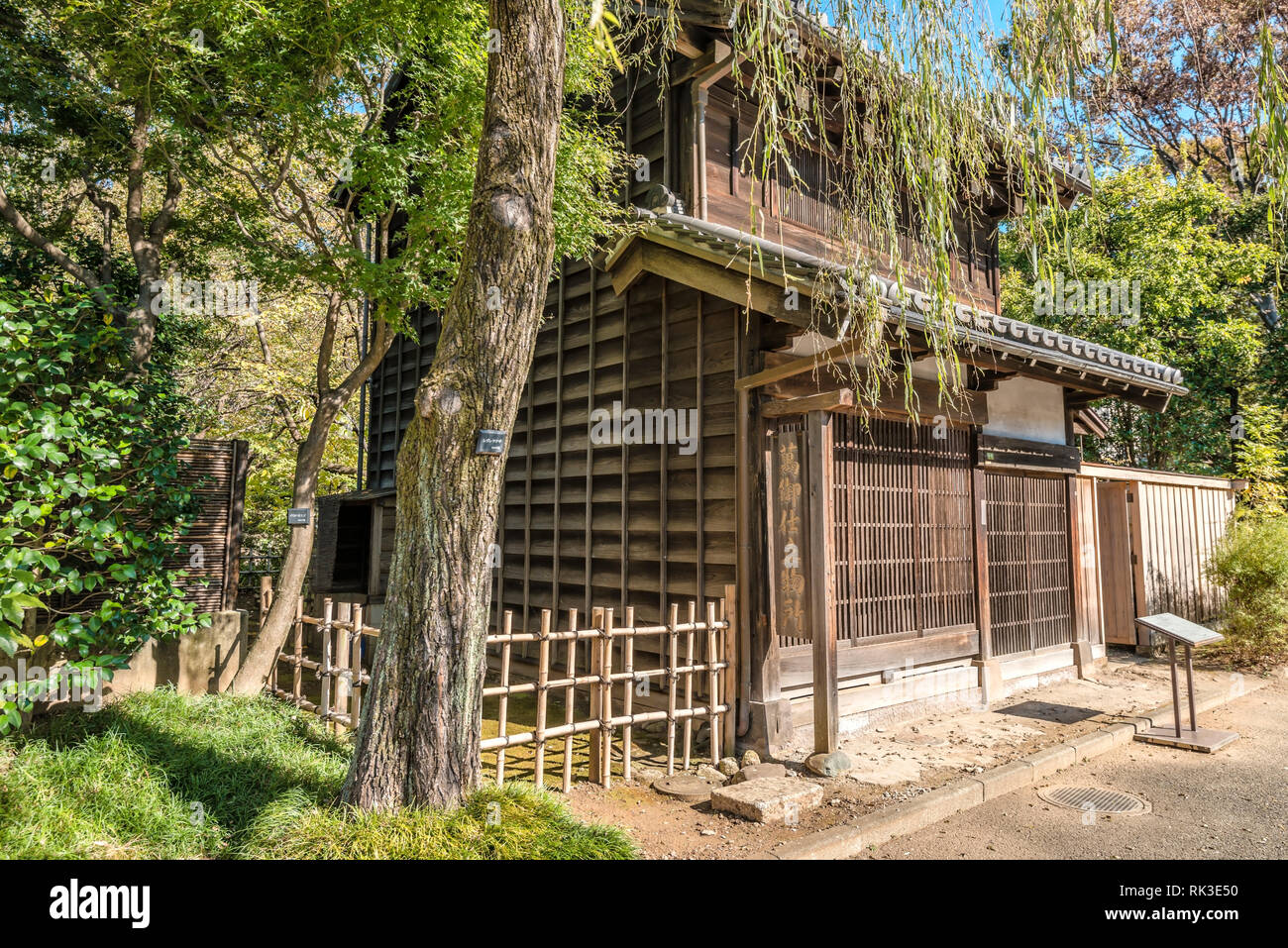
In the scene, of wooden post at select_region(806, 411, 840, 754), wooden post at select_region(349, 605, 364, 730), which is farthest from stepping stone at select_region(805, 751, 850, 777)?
wooden post at select_region(349, 605, 364, 730)

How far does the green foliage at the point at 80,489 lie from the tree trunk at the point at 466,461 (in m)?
1.95

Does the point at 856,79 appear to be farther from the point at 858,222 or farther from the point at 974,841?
the point at 974,841

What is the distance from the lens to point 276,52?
21.8 feet

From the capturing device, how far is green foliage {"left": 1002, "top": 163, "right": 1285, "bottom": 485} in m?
14.5

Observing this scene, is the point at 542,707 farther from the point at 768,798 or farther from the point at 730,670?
the point at 730,670

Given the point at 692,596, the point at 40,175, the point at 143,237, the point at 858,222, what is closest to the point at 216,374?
the point at 40,175

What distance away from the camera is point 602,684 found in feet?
18.6

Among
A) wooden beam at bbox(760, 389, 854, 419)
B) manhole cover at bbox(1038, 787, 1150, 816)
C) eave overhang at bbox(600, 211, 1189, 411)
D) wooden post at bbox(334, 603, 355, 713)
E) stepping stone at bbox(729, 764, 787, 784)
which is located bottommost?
manhole cover at bbox(1038, 787, 1150, 816)

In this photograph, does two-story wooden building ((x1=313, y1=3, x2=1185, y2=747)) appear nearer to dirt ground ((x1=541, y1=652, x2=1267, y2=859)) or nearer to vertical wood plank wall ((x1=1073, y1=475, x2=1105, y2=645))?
vertical wood plank wall ((x1=1073, y1=475, x2=1105, y2=645))

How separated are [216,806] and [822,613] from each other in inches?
170

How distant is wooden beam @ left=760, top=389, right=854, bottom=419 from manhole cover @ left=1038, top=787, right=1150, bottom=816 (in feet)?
10.9

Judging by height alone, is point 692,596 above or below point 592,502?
below

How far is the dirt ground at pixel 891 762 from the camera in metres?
4.74

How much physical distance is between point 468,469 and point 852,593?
4.33 m
